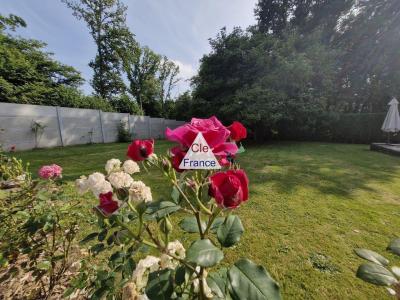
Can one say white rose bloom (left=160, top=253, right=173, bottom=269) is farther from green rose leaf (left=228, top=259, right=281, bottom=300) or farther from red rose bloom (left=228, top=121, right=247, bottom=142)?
red rose bloom (left=228, top=121, right=247, bottom=142)

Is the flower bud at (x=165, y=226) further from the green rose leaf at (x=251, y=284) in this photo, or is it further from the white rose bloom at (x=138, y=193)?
the green rose leaf at (x=251, y=284)

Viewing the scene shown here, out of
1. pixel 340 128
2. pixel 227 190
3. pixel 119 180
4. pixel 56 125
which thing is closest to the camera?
pixel 227 190

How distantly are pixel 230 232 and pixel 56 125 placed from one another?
11.3 m

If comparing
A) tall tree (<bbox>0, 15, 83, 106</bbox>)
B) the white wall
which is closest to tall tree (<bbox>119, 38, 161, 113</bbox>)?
tall tree (<bbox>0, 15, 83, 106</bbox>)

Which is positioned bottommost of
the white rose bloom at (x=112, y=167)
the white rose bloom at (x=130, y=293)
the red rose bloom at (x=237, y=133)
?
the white rose bloom at (x=130, y=293)

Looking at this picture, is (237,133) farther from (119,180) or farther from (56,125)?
(56,125)

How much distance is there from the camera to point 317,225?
235 cm

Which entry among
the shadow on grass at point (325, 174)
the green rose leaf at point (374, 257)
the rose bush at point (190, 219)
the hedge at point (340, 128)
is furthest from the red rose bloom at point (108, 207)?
the hedge at point (340, 128)

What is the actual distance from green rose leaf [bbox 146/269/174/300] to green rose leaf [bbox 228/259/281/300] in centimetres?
19

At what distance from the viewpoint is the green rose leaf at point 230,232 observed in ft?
1.85

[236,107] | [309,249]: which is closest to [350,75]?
[236,107]

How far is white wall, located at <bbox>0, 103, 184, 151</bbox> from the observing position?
26.2 ft

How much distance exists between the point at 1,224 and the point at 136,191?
125 cm

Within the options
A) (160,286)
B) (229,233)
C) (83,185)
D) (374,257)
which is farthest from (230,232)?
(83,185)
